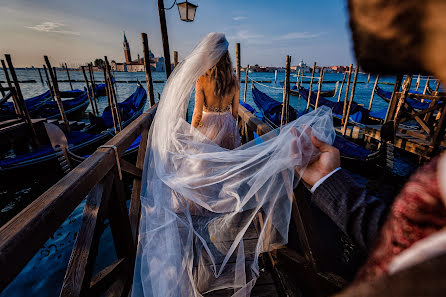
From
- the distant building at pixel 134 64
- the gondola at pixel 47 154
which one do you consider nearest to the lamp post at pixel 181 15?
the gondola at pixel 47 154

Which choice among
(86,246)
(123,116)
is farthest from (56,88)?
(86,246)

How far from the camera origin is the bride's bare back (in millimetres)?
2631

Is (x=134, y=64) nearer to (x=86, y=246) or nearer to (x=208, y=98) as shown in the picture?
(x=208, y=98)

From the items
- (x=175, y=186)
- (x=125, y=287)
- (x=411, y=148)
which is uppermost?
(x=175, y=186)

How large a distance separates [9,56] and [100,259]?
8.45m

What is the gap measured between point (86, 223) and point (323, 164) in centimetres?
143

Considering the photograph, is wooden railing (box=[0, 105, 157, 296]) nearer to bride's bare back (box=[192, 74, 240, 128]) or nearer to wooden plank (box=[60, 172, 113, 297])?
wooden plank (box=[60, 172, 113, 297])

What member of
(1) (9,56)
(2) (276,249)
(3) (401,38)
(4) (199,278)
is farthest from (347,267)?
(1) (9,56)

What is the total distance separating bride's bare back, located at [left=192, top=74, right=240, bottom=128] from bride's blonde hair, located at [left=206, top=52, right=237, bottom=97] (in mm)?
42

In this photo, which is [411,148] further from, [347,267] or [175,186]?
[175,186]

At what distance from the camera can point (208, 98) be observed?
2730mm

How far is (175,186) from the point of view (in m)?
1.97

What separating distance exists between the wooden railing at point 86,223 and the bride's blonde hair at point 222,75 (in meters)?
1.17

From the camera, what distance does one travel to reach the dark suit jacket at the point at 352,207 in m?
0.75
